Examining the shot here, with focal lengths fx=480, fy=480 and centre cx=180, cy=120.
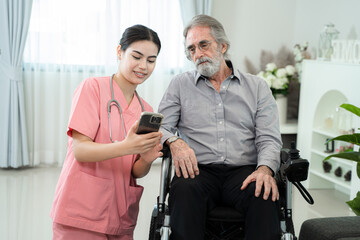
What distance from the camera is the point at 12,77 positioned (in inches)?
154

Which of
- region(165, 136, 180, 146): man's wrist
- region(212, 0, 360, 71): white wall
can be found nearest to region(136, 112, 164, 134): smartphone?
region(165, 136, 180, 146): man's wrist

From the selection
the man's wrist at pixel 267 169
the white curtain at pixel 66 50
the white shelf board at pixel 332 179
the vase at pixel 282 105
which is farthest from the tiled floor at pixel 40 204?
the man's wrist at pixel 267 169

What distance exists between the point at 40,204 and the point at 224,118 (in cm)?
164

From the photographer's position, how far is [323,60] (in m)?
3.66

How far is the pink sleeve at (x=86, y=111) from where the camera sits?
1823mm

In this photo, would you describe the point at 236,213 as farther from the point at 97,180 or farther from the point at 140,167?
the point at 97,180

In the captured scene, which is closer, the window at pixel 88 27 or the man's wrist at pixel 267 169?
the man's wrist at pixel 267 169

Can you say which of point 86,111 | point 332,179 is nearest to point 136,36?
point 86,111

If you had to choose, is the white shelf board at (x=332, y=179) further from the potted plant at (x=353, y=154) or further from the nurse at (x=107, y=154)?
the nurse at (x=107, y=154)

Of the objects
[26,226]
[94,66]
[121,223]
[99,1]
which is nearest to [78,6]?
[99,1]

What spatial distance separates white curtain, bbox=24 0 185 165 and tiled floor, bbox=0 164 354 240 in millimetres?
358

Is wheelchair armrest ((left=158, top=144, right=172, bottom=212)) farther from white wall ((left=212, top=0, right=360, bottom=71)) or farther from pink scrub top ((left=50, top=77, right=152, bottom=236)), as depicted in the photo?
white wall ((left=212, top=0, right=360, bottom=71))

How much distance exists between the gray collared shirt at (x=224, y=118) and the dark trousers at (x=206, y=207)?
22 cm

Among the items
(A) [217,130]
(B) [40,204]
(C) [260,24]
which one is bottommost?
(B) [40,204]
